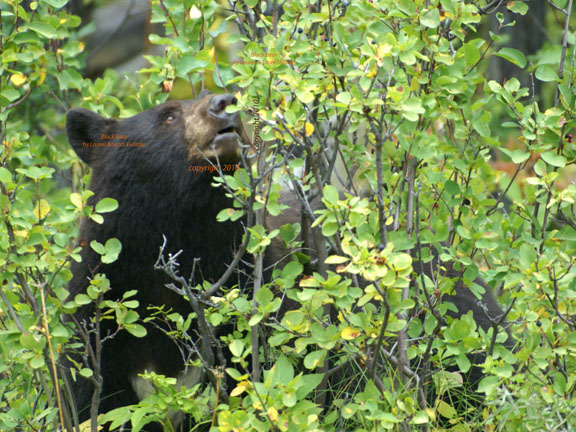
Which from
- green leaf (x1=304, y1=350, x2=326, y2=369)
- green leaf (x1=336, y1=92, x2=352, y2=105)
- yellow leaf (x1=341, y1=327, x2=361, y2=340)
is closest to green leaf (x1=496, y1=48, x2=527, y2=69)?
green leaf (x1=336, y1=92, x2=352, y2=105)

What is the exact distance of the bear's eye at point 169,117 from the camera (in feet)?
13.7

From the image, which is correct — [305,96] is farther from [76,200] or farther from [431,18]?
[76,200]

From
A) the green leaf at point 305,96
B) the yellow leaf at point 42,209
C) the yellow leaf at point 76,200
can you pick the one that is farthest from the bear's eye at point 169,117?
the green leaf at point 305,96

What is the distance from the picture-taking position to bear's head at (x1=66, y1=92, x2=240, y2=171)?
3.78 metres

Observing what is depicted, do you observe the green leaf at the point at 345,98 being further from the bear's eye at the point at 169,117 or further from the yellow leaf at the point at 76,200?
the bear's eye at the point at 169,117

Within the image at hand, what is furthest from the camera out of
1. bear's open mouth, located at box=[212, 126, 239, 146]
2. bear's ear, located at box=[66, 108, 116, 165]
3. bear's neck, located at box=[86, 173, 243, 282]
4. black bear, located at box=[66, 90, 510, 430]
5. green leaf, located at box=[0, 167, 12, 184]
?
bear's ear, located at box=[66, 108, 116, 165]

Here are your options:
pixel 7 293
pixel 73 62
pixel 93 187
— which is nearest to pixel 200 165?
pixel 93 187

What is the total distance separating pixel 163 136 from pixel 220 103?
0.48 meters

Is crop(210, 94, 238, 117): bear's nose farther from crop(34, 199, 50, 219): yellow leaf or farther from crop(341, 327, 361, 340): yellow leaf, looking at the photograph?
crop(341, 327, 361, 340): yellow leaf

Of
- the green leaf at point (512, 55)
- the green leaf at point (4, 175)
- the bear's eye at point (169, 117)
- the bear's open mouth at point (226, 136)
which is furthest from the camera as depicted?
the bear's eye at point (169, 117)

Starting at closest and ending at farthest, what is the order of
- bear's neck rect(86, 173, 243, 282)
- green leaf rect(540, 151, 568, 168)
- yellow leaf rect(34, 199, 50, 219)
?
green leaf rect(540, 151, 568, 168) < yellow leaf rect(34, 199, 50, 219) < bear's neck rect(86, 173, 243, 282)

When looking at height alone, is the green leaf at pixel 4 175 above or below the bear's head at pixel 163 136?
above

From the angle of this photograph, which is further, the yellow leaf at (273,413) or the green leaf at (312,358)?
the green leaf at (312,358)

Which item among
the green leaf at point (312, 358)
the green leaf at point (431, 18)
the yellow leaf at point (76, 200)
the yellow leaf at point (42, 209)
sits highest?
the green leaf at point (431, 18)
